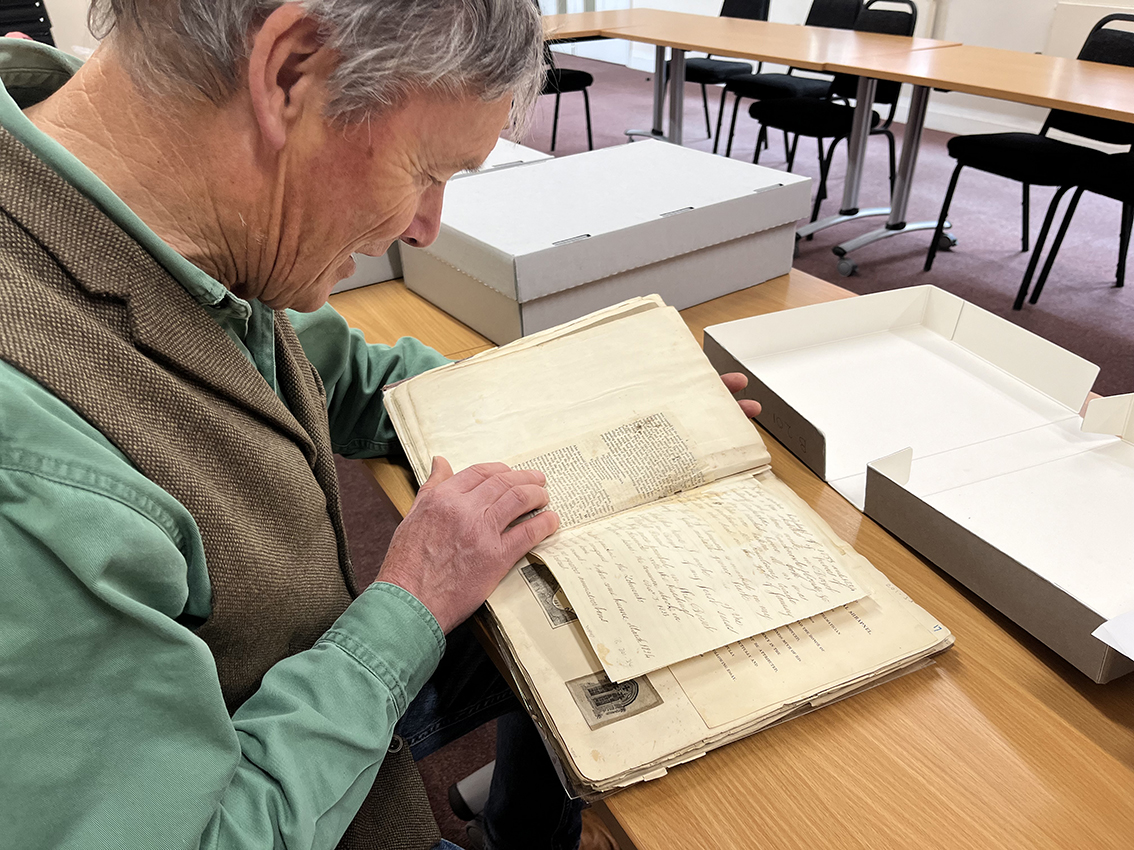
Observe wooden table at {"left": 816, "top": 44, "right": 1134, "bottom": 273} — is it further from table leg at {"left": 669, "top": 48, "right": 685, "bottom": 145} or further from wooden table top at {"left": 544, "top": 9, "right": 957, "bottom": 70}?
table leg at {"left": 669, "top": 48, "right": 685, "bottom": 145}

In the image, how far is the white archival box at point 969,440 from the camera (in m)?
0.68

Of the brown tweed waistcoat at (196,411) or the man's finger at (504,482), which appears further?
the man's finger at (504,482)

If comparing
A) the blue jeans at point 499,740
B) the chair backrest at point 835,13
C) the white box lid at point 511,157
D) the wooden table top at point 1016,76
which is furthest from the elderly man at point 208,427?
the chair backrest at point 835,13

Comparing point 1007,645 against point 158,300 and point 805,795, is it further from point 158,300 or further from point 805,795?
point 158,300

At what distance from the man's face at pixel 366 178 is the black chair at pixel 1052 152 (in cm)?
259

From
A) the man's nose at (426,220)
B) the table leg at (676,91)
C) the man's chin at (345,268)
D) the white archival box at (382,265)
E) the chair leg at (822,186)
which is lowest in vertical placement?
the chair leg at (822,186)

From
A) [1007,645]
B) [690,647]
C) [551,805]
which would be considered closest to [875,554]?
[1007,645]

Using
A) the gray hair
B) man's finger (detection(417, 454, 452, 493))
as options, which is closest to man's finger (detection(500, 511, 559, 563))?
man's finger (detection(417, 454, 452, 493))

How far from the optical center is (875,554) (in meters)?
0.78

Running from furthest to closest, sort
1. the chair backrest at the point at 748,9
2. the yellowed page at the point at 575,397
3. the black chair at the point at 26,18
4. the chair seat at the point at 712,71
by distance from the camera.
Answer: the chair backrest at the point at 748,9 → the chair seat at the point at 712,71 → the black chair at the point at 26,18 → the yellowed page at the point at 575,397

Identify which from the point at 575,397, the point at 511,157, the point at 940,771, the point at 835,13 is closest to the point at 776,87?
the point at 835,13

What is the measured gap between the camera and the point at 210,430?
597 millimetres

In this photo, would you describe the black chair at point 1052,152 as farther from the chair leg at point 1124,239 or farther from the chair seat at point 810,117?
the chair seat at point 810,117

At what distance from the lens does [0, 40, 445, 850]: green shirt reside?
0.44 m
